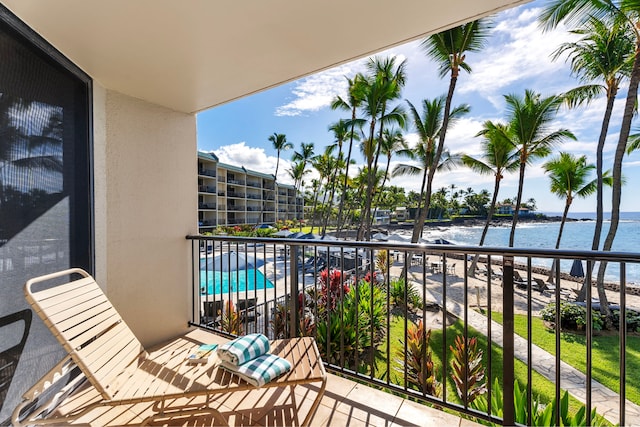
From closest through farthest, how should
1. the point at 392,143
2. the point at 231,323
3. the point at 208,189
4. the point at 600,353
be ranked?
1. the point at 231,323
2. the point at 600,353
3. the point at 392,143
4. the point at 208,189

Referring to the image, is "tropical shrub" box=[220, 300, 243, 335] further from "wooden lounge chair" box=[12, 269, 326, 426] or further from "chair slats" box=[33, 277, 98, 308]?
"chair slats" box=[33, 277, 98, 308]

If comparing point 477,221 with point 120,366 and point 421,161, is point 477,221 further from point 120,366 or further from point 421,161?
point 120,366

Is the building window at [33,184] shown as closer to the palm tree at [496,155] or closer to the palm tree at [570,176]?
the palm tree at [496,155]

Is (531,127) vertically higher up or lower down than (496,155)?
higher up

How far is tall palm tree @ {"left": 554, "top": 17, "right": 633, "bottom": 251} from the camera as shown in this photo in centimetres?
802

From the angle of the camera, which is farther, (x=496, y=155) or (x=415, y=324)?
(x=496, y=155)

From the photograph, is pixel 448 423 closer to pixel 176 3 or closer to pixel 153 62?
pixel 176 3

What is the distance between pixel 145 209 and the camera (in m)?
2.85

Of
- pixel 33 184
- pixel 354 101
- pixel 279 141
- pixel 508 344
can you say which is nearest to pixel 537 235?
pixel 354 101

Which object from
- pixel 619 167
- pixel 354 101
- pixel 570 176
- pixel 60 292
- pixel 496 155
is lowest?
pixel 60 292

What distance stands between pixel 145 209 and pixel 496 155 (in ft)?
49.4

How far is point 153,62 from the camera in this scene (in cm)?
221

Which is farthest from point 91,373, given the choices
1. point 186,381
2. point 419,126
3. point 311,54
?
point 419,126

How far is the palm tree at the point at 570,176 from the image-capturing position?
1301 cm
